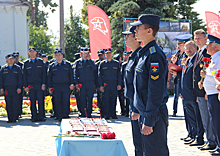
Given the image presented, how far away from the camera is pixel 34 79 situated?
12.9m

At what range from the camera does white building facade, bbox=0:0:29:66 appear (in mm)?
30391

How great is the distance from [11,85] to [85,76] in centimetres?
244

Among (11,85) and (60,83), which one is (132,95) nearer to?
(60,83)

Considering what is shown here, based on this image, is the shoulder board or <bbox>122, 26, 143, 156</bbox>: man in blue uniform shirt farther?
<bbox>122, 26, 143, 156</bbox>: man in blue uniform shirt

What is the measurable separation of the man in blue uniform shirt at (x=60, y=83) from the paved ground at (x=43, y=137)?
0.49m

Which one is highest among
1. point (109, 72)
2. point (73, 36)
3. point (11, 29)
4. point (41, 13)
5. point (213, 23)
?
point (41, 13)

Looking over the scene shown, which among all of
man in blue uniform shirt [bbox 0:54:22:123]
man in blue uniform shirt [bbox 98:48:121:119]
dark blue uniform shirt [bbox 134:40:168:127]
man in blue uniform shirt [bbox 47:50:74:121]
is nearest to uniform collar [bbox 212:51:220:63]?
dark blue uniform shirt [bbox 134:40:168:127]

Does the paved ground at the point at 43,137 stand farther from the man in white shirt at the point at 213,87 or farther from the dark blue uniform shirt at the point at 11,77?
the dark blue uniform shirt at the point at 11,77

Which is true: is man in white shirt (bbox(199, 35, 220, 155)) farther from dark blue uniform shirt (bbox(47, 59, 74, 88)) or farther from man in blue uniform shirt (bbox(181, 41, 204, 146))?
dark blue uniform shirt (bbox(47, 59, 74, 88))

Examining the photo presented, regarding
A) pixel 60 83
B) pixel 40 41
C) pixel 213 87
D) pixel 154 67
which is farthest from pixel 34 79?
pixel 40 41

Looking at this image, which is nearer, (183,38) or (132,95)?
(132,95)

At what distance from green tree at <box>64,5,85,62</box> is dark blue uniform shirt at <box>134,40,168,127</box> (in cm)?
3501

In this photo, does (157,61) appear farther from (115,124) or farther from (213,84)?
(115,124)

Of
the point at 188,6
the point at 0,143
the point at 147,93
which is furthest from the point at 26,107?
the point at 188,6
